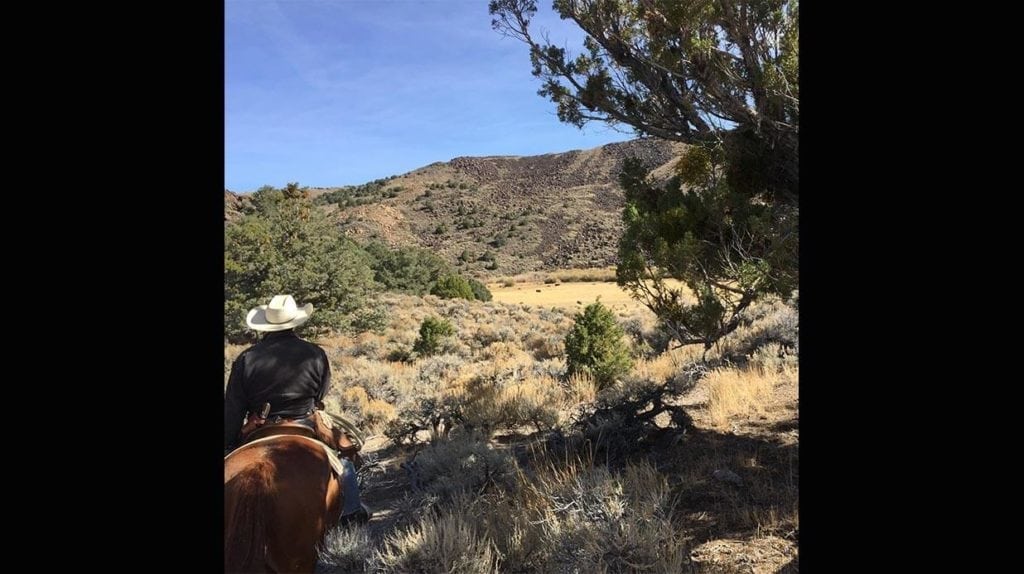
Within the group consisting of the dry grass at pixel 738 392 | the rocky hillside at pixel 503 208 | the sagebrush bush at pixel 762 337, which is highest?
the rocky hillside at pixel 503 208

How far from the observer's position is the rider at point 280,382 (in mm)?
4035

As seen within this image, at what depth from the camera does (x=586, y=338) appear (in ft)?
33.4

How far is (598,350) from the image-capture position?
10.1m

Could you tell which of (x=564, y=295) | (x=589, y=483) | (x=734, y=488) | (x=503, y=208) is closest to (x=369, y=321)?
(x=589, y=483)

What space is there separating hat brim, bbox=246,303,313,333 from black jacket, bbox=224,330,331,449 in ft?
0.22

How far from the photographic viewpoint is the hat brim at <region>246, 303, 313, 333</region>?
447cm

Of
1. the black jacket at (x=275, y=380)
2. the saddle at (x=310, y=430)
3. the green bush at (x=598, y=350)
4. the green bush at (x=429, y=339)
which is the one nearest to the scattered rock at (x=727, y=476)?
the saddle at (x=310, y=430)

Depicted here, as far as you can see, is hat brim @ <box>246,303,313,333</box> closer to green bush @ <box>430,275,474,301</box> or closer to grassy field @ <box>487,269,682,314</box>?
grassy field @ <box>487,269,682,314</box>

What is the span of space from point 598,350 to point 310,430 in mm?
6655

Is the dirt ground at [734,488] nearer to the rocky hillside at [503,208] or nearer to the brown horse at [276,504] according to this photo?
the brown horse at [276,504]

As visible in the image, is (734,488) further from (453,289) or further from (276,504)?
(453,289)
